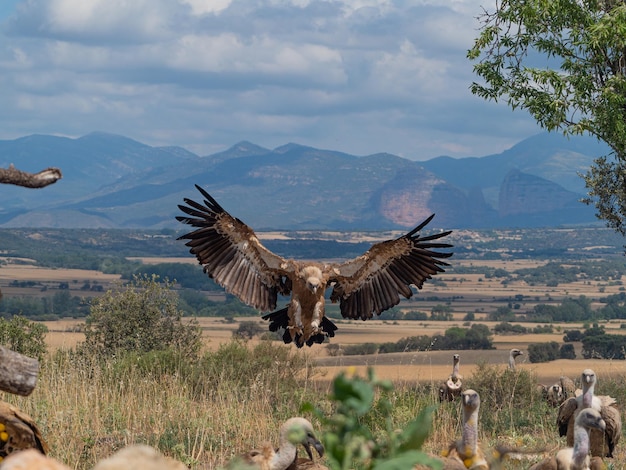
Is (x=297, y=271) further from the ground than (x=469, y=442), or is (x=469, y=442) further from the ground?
(x=297, y=271)

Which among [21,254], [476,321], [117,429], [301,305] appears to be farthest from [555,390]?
[21,254]

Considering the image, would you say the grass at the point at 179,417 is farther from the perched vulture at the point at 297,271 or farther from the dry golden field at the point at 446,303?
the dry golden field at the point at 446,303

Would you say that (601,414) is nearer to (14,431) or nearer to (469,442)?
(469,442)

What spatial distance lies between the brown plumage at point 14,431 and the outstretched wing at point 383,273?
18.6 ft

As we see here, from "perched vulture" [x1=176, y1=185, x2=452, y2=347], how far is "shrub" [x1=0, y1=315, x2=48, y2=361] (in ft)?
18.2

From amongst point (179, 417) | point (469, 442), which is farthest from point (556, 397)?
point (469, 442)

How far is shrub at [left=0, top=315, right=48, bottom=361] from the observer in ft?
56.7

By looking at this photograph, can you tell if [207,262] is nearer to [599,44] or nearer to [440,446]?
[440,446]

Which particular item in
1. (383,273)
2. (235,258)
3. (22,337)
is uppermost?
(235,258)

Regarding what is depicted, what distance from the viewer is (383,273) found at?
42.0 feet

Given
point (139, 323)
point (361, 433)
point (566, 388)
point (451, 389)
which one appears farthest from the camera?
point (139, 323)

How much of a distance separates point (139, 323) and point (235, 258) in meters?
8.75

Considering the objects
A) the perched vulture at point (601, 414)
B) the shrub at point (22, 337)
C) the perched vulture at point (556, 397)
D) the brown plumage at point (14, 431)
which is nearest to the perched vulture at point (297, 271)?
the perched vulture at point (601, 414)

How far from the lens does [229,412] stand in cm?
1180
